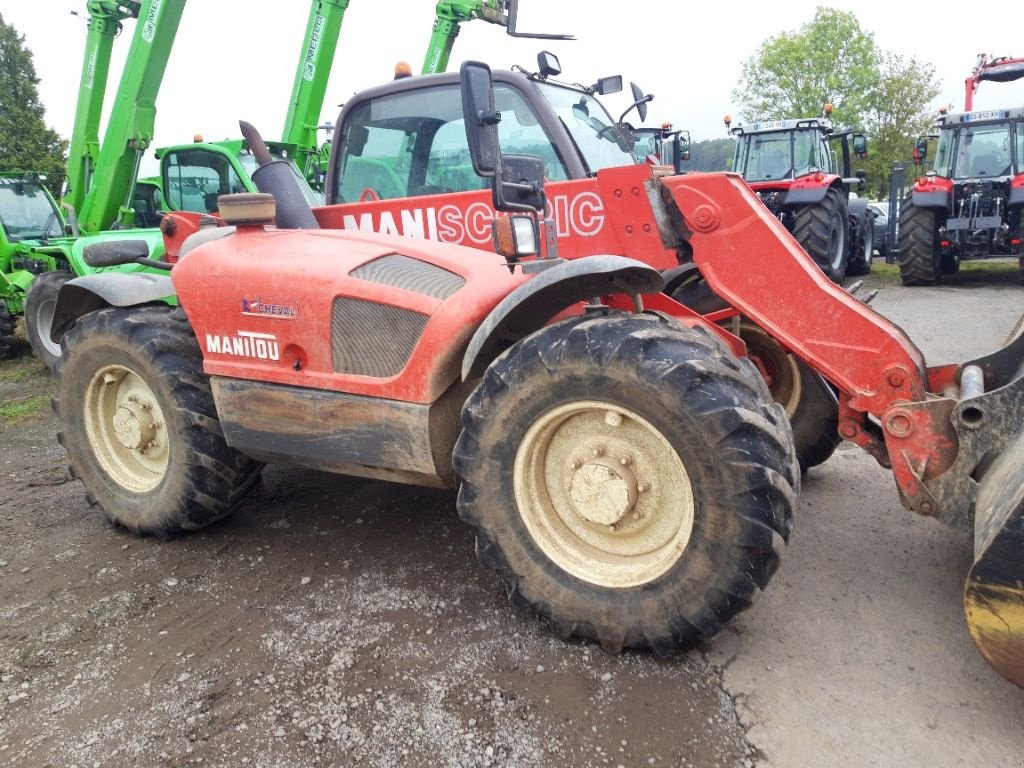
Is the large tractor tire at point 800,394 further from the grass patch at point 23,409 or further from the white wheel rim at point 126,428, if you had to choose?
the grass patch at point 23,409

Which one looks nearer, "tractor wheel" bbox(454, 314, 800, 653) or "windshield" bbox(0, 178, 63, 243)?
"tractor wheel" bbox(454, 314, 800, 653)

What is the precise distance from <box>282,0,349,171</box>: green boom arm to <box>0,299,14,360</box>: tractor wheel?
365 cm

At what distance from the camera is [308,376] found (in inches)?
118

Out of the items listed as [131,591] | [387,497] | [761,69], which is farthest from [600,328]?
[761,69]

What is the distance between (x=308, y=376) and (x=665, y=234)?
4.86ft

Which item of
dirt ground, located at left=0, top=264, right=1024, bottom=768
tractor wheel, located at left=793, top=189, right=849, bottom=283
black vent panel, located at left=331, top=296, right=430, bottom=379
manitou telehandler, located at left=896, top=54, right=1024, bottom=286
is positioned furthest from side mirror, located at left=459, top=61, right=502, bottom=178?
manitou telehandler, located at left=896, top=54, right=1024, bottom=286

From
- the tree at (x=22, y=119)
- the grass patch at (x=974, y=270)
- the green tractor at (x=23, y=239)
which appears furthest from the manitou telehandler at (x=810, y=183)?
the tree at (x=22, y=119)

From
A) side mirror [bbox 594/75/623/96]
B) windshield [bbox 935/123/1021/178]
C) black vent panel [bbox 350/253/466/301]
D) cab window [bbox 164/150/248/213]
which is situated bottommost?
windshield [bbox 935/123/1021/178]

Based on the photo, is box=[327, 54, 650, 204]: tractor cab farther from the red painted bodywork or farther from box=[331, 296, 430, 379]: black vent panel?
box=[331, 296, 430, 379]: black vent panel

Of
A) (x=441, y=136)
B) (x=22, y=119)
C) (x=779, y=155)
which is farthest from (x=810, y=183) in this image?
(x=22, y=119)

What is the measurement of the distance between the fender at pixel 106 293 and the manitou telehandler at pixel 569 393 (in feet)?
0.16

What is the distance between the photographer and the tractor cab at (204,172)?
816cm

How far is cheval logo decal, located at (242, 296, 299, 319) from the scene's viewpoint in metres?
2.97

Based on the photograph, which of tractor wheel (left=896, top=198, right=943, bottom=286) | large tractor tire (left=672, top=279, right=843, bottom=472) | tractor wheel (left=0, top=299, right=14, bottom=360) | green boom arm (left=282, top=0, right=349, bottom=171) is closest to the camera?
large tractor tire (left=672, top=279, right=843, bottom=472)
